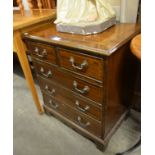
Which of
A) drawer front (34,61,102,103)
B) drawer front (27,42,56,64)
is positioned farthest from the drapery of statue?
drawer front (34,61,102,103)

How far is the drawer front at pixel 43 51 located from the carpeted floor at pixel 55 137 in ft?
2.22

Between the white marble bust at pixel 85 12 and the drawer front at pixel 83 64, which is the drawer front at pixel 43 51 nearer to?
the drawer front at pixel 83 64

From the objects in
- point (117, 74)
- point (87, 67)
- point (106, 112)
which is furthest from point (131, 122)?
point (87, 67)

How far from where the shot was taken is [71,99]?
45.2 inches

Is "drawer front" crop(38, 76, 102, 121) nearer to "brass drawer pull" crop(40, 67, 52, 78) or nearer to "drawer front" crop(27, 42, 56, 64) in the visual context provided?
"brass drawer pull" crop(40, 67, 52, 78)

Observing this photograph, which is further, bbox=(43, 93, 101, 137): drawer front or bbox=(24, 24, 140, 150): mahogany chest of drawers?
bbox=(43, 93, 101, 137): drawer front

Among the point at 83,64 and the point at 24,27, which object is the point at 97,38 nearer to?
the point at 83,64

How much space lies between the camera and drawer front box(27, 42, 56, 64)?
3.31ft

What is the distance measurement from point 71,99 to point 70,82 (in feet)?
0.55

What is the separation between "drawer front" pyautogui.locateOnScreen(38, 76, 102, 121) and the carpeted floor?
1.07 ft

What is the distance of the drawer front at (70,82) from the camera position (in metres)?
0.93

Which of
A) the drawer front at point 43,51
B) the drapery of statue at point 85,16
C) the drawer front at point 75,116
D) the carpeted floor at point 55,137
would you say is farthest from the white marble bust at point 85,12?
the carpeted floor at point 55,137
